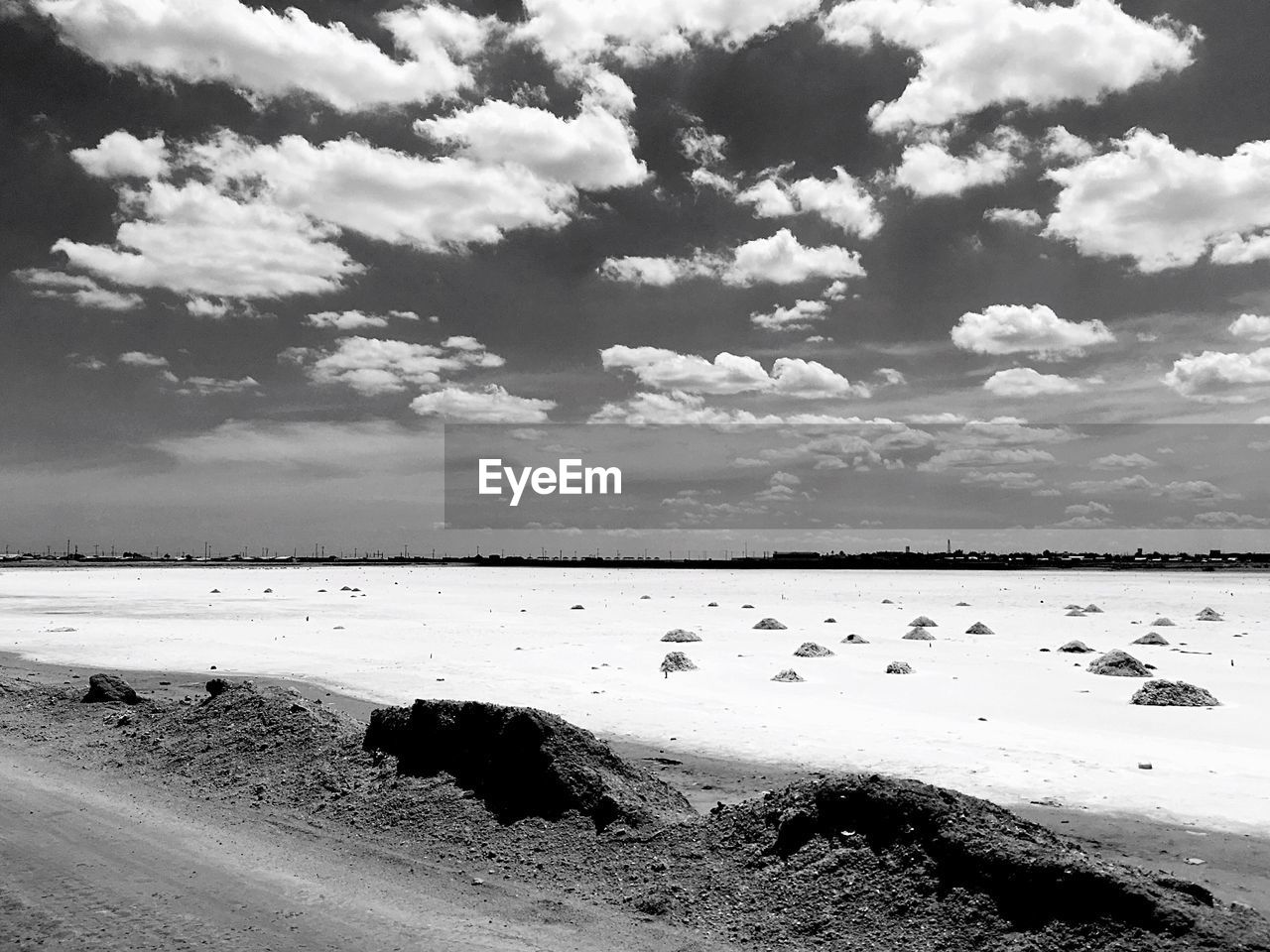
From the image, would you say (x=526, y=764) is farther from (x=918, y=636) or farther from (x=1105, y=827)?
(x=918, y=636)

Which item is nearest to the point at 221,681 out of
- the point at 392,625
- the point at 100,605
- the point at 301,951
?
the point at 301,951

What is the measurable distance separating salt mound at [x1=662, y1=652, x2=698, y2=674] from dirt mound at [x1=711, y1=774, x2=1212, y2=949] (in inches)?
467

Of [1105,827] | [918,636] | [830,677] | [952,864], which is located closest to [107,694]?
[830,677]

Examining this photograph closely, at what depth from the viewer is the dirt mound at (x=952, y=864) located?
18.0 feet

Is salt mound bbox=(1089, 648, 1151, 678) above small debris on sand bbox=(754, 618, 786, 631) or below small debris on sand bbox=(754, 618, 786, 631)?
above

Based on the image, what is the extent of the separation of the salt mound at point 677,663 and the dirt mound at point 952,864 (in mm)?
11861

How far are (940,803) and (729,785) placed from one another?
3766 millimetres

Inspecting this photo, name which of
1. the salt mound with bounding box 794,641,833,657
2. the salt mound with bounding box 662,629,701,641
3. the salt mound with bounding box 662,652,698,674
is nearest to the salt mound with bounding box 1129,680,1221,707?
the salt mound with bounding box 794,641,833,657

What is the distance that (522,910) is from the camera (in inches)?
256

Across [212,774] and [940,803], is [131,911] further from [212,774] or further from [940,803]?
[940,803]

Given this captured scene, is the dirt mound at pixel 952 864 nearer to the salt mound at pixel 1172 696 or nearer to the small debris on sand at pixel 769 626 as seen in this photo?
the salt mound at pixel 1172 696

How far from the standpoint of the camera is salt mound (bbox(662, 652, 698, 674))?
19.5 metres

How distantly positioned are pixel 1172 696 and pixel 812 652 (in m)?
8.57

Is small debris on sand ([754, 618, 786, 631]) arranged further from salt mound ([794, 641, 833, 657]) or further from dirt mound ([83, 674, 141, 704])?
dirt mound ([83, 674, 141, 704])
